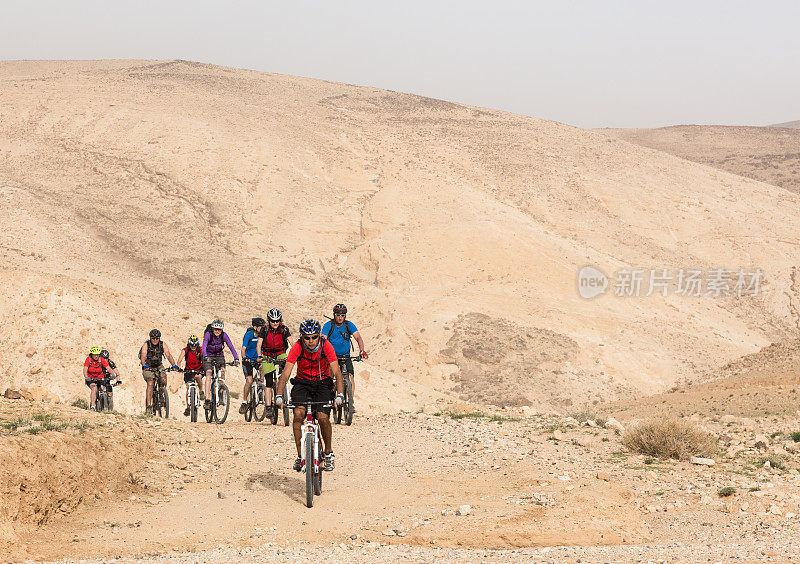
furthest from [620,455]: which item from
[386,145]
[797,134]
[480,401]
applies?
[797,134]

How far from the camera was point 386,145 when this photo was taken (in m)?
53.4

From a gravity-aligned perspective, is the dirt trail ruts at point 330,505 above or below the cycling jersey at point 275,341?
below

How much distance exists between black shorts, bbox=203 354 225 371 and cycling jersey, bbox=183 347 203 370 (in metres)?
0.24

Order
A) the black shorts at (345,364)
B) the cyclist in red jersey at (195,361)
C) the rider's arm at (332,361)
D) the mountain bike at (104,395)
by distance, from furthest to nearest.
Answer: the mountain bike at (104,395)
the cyclist in red jersey at (195,361)
the black shorts at (345,364)
the rider's arm at (332,361)

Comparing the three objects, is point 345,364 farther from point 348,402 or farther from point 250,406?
point 250,406

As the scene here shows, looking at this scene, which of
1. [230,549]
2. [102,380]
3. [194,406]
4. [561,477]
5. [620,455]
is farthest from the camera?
[102,380]

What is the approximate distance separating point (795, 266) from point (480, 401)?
87.0 ft

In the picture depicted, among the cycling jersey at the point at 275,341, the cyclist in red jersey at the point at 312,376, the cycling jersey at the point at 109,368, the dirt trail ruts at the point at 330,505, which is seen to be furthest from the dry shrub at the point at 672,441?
the cycling jersey at the point at 109,368

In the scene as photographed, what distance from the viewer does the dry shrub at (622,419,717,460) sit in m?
10.5

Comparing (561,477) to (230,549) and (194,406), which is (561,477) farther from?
(194,406)

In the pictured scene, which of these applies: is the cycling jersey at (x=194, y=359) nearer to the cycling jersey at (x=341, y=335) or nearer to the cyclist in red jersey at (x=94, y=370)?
the cyclist in red jersey at (x=94, y=370)

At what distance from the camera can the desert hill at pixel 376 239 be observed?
93.8ft

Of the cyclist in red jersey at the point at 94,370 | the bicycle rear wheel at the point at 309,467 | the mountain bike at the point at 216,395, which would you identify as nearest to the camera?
the bicycle rear wheel at the point at 309,467

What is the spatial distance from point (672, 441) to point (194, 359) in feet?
27.4
